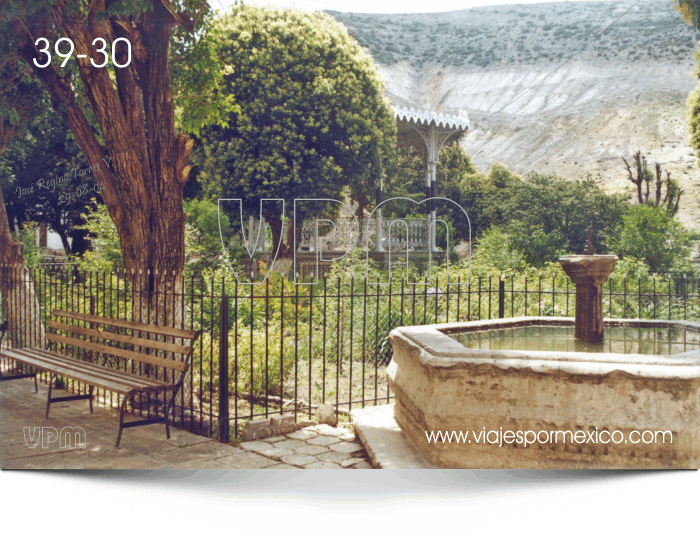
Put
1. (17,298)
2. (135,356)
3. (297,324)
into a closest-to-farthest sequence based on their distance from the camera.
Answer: (135,356) < (297,324) < (17,298)

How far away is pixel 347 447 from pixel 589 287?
86.6 inches

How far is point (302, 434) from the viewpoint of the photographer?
4250mm

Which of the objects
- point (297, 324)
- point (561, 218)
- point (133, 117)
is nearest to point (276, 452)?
point (297, 324)

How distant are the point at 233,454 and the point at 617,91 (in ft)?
30.1

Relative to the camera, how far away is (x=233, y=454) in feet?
Result: 12.5

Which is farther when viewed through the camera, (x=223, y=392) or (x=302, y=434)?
(x=302, y=434)

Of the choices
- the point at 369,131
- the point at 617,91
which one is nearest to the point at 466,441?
the point at 369,131

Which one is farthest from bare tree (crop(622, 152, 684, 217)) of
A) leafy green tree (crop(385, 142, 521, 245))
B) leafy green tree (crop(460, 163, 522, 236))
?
leafy green tree (crop(460, 163, 522, 236))

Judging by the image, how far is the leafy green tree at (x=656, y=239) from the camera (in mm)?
7266

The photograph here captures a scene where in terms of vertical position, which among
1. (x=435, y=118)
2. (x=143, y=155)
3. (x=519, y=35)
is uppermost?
(x=519, y=35)

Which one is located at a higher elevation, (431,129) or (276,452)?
(431,129)

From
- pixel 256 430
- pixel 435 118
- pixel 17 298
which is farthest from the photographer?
pixel 435 118

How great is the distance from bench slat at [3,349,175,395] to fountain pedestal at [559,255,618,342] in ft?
10.2

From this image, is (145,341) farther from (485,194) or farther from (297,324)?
(485,194)
